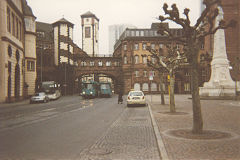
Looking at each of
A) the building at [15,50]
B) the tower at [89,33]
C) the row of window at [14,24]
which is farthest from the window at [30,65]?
the tower at [89,33]

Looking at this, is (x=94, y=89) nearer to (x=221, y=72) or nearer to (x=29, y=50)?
(x=29, y=50)

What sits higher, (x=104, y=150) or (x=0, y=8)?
(x=0, y=8)

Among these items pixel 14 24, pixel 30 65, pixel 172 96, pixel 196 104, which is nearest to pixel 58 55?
pixel 30 65

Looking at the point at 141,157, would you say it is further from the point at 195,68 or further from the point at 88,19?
the point at 88,19

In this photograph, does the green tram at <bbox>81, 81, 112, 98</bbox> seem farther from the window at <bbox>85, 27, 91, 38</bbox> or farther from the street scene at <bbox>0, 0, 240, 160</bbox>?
the window at <bbox>85, 27, 91, 38</bbox>

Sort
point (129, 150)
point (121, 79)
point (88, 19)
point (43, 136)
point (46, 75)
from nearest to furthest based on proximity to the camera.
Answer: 1. point (129, 150)
2. point (43, 136)
3. point (46, 75)
4. point (121, 79)
5. point (88, 19)

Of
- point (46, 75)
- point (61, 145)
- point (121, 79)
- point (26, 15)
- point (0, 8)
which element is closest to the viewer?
point (61, 145)

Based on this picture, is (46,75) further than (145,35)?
No

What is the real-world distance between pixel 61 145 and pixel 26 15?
48.3 meters

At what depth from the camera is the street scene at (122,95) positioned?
826 cm

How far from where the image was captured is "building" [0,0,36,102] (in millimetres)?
35656

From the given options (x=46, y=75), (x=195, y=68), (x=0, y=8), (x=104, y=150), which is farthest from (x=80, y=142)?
(x=46, y=75)

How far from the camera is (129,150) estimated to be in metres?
7.72

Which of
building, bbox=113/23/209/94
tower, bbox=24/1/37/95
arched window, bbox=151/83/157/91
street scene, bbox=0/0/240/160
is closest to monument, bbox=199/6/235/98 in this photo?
street scene, bbox=0/0/240/160
